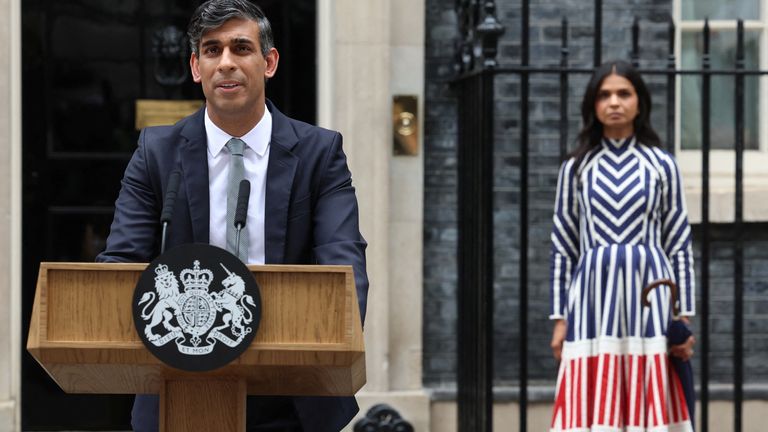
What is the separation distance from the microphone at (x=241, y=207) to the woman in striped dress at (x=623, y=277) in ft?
9.15

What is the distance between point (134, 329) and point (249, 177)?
29.0 inches

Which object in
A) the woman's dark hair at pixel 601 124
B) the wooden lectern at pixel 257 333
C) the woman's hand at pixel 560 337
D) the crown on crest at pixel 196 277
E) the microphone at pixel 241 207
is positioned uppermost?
the woman's dark hair at pixel 601 124

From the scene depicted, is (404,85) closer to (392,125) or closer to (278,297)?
(392,125)

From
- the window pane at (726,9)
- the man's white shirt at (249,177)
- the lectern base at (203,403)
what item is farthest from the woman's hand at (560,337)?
the lectern base at (203,403)

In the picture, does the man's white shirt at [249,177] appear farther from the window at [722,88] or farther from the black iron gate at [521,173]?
the window at [722,88]

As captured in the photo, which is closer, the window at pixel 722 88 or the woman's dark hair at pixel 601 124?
the woman's dark hair at pixel 601 124

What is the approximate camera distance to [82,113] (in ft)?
23.8

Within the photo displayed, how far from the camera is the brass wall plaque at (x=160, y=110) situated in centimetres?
726

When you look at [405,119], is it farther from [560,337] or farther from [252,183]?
[252,183]

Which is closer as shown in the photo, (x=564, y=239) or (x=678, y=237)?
(x=678, y=237)

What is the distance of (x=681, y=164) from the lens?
756 cm

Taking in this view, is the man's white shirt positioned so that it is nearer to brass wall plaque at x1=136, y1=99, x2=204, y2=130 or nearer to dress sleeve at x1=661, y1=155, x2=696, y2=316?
dress sleeve at x1=661, y1=155, x2=696, y2=316

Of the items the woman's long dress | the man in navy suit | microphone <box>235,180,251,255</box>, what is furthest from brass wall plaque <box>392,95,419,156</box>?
microphone <box>235,180,251,255</box>

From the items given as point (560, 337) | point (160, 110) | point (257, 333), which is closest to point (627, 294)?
point (560, 337)
